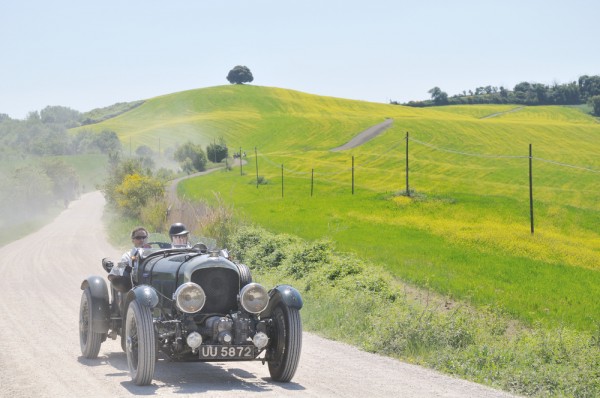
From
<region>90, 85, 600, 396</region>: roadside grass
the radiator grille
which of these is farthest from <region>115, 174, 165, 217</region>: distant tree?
the radiator grille

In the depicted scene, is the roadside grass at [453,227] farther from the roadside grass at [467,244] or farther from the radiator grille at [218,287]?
the radiator grille at [218,287]

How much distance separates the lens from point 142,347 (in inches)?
395

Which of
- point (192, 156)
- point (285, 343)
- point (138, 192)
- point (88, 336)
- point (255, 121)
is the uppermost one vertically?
point (255, 121)

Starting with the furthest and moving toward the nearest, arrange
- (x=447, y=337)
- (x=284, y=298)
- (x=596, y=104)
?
1. (x=596, y=104)
2. (x=447, y=337)
3. (x=284, y=298)

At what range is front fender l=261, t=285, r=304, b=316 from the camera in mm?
10631

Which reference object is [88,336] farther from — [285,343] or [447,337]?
[447,337]

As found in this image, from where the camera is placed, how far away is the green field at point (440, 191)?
28312 mm

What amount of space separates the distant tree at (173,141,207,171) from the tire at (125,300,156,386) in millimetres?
109728

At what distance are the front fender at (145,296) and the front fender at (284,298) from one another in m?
1.57

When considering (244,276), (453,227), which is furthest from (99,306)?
(453,227)

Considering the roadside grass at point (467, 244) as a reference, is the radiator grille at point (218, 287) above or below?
above

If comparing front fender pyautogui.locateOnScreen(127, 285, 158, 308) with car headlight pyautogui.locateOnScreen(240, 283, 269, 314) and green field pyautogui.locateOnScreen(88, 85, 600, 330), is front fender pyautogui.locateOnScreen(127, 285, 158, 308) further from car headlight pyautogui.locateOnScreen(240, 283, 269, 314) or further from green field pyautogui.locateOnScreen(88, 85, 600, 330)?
green field pyautogui.locateOnScreen(88, 85, 600, 330)

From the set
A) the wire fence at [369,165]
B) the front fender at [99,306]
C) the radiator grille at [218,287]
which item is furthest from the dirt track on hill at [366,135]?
the radiator grille at [218,287]

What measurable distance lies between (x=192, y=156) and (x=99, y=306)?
111 metres
